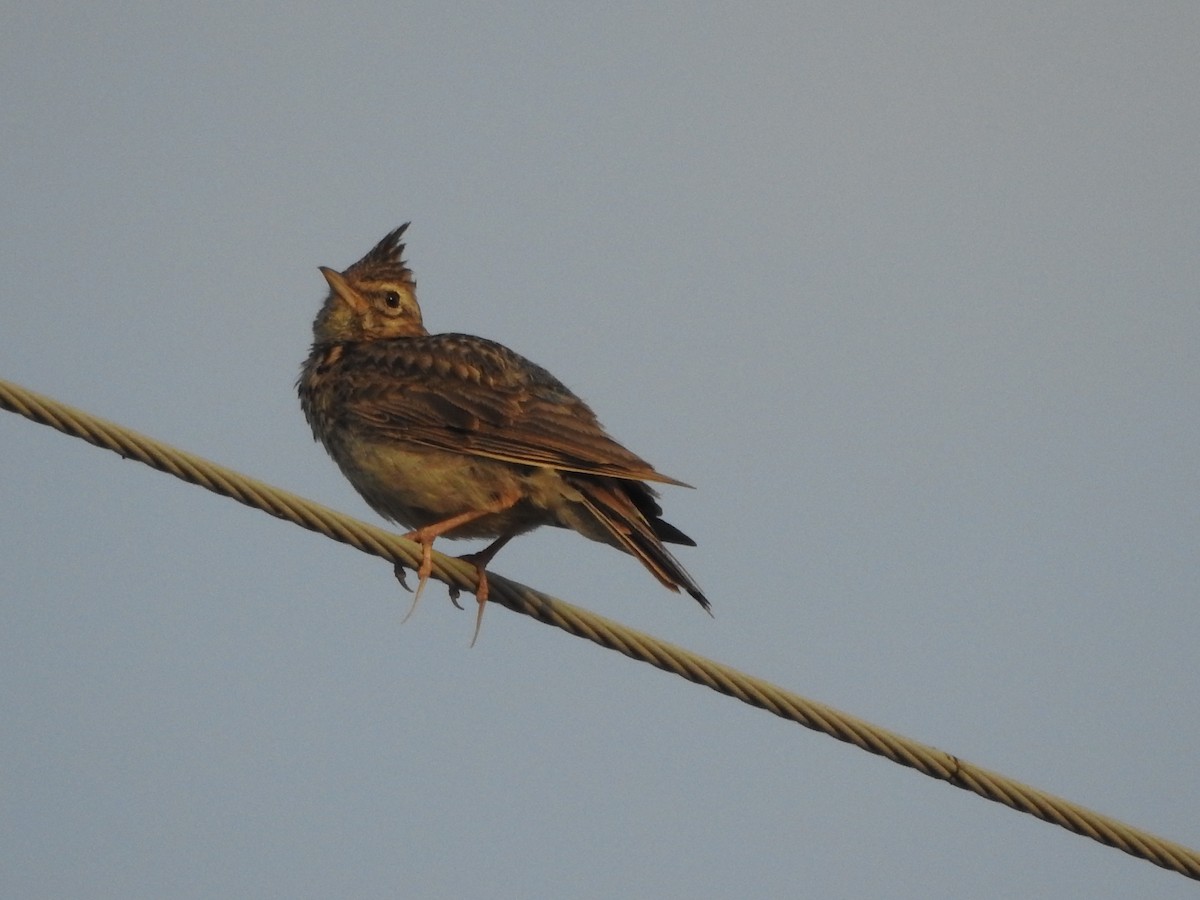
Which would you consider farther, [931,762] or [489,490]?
[489,490]

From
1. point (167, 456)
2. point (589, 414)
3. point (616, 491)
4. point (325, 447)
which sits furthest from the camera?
point (325, 447)

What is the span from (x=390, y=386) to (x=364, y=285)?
1897 millimetres

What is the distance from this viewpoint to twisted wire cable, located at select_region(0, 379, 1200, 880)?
6160 mm

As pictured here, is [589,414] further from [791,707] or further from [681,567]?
[791,707]

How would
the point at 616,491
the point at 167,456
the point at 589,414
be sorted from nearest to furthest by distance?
the point at 167,456 < the point at 616,491 < the point at 589,414

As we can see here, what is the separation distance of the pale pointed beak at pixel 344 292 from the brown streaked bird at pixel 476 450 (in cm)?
69

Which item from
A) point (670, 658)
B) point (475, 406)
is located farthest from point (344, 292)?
point (670, 658)

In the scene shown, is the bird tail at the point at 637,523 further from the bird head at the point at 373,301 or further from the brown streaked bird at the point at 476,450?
the bird head at the point at 373,301

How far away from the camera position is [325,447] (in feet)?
33.0

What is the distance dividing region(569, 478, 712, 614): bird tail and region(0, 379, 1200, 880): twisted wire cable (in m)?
1.20

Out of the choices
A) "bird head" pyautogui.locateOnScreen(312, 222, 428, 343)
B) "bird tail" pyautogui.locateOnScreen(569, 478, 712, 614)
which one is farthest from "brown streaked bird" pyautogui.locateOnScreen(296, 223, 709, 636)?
"bird head" pyautogui.locateOnScreen(312, 222, 428, 343)

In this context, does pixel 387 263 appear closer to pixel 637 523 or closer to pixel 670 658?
pixel 637 523

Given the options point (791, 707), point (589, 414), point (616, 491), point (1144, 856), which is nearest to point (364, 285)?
point (589, 414)

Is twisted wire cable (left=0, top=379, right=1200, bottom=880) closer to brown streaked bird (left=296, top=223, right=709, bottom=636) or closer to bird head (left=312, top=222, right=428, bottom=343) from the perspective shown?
brown streaked bird (left=296, top=223, right=709, bottom=636)
